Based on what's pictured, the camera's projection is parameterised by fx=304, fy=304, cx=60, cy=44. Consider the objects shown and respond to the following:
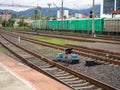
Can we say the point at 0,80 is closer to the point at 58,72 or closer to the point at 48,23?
the point at 58,72

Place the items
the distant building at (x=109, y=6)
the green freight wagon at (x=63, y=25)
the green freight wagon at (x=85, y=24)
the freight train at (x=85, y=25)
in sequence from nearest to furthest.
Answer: the freight train at (x=85, y=25) < the green freight wagon at (x=85, y=24) < the green freight wagon at (x=63, y=25) < the distant building at (x=109, y=6)

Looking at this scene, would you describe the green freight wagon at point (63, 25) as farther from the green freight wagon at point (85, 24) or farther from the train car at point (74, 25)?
the green freight wagon at point (85, 24)

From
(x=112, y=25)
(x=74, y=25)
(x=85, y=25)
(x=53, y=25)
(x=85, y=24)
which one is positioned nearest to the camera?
(x=112, y=25)

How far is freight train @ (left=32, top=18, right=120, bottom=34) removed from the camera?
4875 centimetres

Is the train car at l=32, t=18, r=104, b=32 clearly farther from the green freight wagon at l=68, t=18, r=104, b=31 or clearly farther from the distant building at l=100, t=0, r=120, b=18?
the distant building at l=100, t=0, r=120, b=18

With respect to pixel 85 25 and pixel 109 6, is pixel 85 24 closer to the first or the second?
pixel 85 25

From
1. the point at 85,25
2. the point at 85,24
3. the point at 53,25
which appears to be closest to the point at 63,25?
the point at 53,25

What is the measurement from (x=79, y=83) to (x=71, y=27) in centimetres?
5186

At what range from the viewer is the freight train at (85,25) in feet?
160

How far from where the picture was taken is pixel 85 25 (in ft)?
188

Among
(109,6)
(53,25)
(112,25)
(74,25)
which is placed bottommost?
(53,25)

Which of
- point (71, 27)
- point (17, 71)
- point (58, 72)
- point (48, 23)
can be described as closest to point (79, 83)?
point (58, 72)

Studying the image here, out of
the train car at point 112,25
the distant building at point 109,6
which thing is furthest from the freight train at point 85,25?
the distant building at point 109,6

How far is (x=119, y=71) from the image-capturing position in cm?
1452
